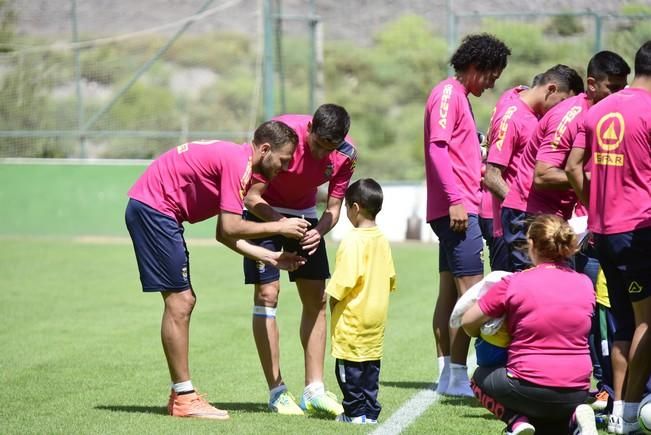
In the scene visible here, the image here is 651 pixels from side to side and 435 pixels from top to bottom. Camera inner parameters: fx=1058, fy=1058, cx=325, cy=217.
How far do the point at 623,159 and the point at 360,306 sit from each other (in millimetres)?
1866

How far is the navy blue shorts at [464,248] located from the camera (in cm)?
798

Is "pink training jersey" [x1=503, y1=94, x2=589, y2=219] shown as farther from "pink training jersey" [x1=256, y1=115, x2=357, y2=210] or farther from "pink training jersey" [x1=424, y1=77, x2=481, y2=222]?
"pink training jersey" [x1=256, y1=115, x2=357, y2=210]

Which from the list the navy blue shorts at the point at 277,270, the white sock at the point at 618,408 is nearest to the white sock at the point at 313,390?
the navy blue shorts at the point at 277,270

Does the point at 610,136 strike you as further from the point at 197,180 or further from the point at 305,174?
the point at 197,180

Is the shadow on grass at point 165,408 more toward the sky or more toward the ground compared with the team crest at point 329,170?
more toward the ground

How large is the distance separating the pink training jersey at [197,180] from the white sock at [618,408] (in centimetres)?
272

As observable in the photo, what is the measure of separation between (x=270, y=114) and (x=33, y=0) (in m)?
14.6

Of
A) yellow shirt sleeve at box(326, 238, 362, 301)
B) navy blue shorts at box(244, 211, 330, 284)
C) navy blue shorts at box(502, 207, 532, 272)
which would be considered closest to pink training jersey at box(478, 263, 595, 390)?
yellow shirt sleeve at box(326, 238, 362, 301)

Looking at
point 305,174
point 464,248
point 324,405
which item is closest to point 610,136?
point 464,248

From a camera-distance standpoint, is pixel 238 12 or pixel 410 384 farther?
pixel 238 12

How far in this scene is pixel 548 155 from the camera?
7070 millimetres

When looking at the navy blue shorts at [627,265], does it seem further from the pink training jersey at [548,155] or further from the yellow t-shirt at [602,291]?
the yellow t-shirt at [602,291]

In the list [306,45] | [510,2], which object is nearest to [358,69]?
[306,45]

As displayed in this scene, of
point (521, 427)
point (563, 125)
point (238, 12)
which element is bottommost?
point (521, 427)
